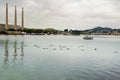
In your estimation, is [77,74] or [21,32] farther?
[21,32]

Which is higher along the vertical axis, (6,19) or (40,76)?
(6,19)

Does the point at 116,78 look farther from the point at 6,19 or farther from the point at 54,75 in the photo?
the point at 6,19

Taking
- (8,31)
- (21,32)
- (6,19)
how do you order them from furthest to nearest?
(21,32) < (8,31) < (6,19)

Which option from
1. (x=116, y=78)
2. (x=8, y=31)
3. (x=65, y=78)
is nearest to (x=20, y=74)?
(x=65, y=78)

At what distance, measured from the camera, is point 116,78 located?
63.3 feet

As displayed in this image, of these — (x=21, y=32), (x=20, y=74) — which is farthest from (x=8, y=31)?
(x=20, y=74)

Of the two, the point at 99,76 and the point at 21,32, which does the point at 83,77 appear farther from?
the point at 21,32

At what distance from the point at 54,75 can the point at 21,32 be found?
17517 cm

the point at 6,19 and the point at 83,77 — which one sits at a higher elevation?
the point at 6,19

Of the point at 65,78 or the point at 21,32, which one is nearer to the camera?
the point at 65,78

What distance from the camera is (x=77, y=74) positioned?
2069cm

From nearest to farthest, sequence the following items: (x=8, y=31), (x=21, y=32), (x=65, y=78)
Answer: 1. (x=65, y=78)
2. (x=8, y=31)
3. (x=21, y=32)

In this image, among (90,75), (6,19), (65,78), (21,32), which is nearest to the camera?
(65,78)

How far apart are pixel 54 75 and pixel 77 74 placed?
240 cm
